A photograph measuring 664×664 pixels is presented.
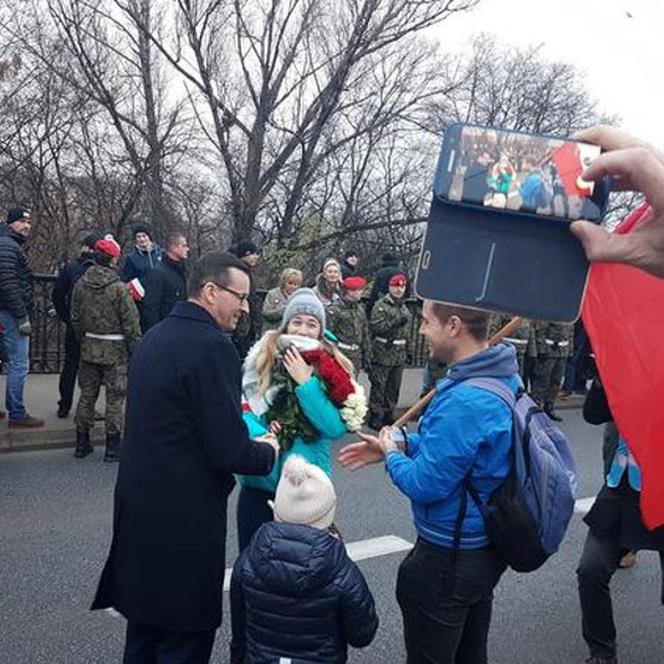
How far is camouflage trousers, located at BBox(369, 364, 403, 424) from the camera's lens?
9.16 meters

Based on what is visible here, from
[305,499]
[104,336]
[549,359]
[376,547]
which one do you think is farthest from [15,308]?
[549,359]

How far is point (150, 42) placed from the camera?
1349cm

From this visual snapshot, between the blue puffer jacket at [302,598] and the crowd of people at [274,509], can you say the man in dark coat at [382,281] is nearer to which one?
the crowd of people at [274,509]

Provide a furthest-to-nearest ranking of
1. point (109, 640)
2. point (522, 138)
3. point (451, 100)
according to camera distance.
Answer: point (451, 100) < point (109, 640) < point (522, 138)

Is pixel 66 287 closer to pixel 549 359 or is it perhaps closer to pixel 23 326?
pixel 23 326

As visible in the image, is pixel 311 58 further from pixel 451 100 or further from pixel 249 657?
pixel 249 657

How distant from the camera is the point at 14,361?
724 centimetres

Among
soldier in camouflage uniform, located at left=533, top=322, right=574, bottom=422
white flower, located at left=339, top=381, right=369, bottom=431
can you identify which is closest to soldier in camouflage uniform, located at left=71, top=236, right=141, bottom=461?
white flower, located at left=339, top=381, right=369, bottom=431

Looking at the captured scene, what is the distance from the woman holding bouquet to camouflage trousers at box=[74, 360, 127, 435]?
3.52 meters

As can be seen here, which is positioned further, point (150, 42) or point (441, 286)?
point (150, 42)

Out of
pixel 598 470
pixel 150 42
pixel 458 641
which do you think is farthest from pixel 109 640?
pixel 150 42

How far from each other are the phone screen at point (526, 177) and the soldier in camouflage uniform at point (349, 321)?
675cm

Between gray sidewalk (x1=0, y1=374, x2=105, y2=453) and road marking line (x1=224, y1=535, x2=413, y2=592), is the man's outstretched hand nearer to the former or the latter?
road marking line (x1=224, y1=535, x2=413, y2=592)

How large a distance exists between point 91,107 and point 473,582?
13.8 m
